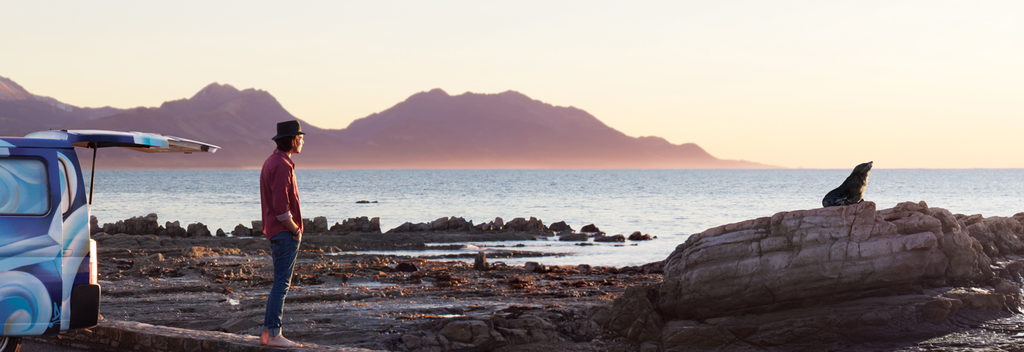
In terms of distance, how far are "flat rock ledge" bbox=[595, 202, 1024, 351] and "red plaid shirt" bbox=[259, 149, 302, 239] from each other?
6265mm

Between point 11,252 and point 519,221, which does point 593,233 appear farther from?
point 11,252

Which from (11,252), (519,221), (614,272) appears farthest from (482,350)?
(519,221)

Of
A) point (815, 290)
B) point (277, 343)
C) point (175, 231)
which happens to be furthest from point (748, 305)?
point (175, 231)

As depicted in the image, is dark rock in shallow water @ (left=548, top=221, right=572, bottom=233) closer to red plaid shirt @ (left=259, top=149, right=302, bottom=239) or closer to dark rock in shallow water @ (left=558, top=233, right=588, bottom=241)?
dark rock in shallow water @ (left=558, top=233, right=588, bottom=241)

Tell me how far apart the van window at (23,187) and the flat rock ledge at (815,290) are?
8150mm

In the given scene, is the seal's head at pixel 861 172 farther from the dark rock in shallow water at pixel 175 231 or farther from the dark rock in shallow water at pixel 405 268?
the dark rock in shallow water at pixel 175 231

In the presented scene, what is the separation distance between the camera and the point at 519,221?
128ft

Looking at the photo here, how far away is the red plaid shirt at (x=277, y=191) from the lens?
710 centimetres

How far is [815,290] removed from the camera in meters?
12.0

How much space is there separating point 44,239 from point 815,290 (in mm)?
10586

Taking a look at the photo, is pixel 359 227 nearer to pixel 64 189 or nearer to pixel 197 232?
pixel 197 232

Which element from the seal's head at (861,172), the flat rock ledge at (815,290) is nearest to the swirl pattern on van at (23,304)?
the flat rock ledge at (815,290)

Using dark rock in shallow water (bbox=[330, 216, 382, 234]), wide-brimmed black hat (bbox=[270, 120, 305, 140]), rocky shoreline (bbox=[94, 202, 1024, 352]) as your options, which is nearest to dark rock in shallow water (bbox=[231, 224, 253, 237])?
dark rock in shallow water (bbox=[330, 216, 382, 234])

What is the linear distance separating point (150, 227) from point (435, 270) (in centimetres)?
2006
